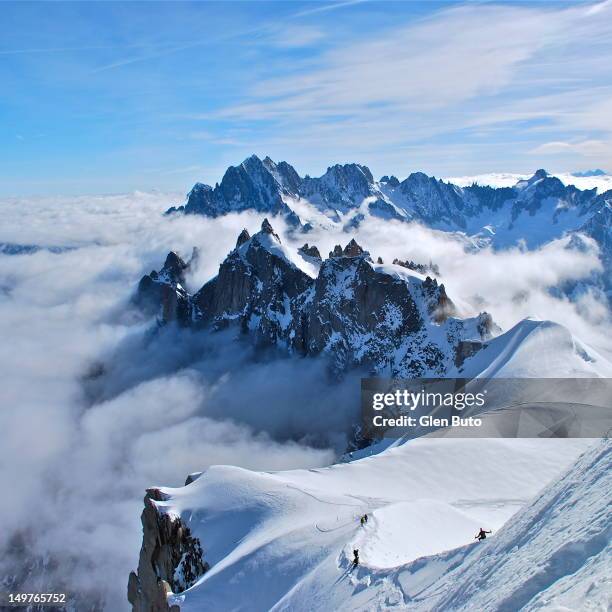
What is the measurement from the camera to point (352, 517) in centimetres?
4444

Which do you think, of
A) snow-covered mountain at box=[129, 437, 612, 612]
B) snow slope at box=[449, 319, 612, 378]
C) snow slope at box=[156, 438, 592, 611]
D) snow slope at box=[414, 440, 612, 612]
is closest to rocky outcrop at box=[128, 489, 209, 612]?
snow-covered mountain at box=[129, 437, 612, 612]

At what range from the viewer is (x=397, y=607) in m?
26.2

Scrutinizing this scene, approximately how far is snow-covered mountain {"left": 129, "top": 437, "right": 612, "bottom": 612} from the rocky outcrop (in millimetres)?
179

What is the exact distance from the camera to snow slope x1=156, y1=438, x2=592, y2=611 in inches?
1296

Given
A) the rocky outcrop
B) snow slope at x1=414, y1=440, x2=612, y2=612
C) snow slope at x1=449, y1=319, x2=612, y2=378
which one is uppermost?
snow slope at x1=414, y1=440, x2=612, y2=612

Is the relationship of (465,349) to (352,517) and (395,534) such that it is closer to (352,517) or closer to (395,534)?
(352,517)

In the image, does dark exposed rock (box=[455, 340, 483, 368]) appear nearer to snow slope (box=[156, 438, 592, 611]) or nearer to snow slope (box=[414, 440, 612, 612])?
snow slope (box=[156, 438, 592, 611])

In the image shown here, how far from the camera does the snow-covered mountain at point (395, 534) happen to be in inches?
730

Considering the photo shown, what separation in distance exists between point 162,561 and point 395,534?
1116 inches

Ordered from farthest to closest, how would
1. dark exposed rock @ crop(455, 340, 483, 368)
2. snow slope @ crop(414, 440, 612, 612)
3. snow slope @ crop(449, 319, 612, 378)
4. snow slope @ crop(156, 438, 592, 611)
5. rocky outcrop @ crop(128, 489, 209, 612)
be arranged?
dark exposed rock @ crop(455, 340, 483, 368), snow slope @ crop(449, 319, 612, 378), rocky outcrop @ crop(128, 489, 209, 612), snow slope @ crop(156, 438, 592, 611), snow slope @ crop(414, 440, 612, 612)

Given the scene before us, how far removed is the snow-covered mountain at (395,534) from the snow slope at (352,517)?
0.13m

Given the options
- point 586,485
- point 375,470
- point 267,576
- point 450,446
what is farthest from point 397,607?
point 450,446

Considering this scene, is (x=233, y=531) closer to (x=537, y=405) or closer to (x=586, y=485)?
(x=586, y=485)

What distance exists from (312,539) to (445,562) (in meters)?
16.2
